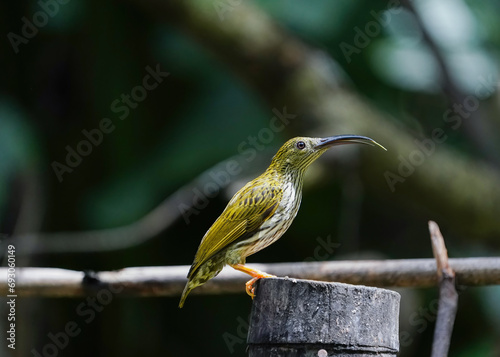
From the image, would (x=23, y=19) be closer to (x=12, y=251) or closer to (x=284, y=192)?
(x=12, y=251)

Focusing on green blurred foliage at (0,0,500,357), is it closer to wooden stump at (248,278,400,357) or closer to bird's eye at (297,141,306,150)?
→ bird's eye at (297,141,306,150)

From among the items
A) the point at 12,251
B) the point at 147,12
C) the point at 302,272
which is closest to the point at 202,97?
the point at 147,12

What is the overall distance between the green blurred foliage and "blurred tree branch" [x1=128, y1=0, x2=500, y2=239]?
1.19ft

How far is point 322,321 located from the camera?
1.88 metres

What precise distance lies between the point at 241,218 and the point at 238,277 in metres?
0.43

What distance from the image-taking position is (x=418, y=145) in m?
5.17

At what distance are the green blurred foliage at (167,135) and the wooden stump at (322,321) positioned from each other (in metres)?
3.51

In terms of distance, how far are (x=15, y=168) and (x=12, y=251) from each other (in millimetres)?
1109

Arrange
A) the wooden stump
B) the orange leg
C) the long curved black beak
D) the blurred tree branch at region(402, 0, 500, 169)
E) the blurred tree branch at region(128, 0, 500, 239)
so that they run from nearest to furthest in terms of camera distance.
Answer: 1. the wooden stump
2. the orange leg
3. the long curved black beak
4. the blurred tree branch at region(128, 0, 500, 239)
5. the blurred tree branch at region(402, 0, 500, 169)

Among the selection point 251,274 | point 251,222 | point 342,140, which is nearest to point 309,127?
point 342,140

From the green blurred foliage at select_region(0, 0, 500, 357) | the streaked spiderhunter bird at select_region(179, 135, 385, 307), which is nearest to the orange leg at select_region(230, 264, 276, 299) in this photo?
the streaked spiderhunter bird at select_region(179, 135, 385, 307)

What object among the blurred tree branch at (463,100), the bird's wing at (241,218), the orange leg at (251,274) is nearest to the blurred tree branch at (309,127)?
the blurred tree branch at (463,100)

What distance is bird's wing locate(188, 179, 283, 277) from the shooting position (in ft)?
8.75

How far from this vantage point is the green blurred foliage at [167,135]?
571 centimetres
